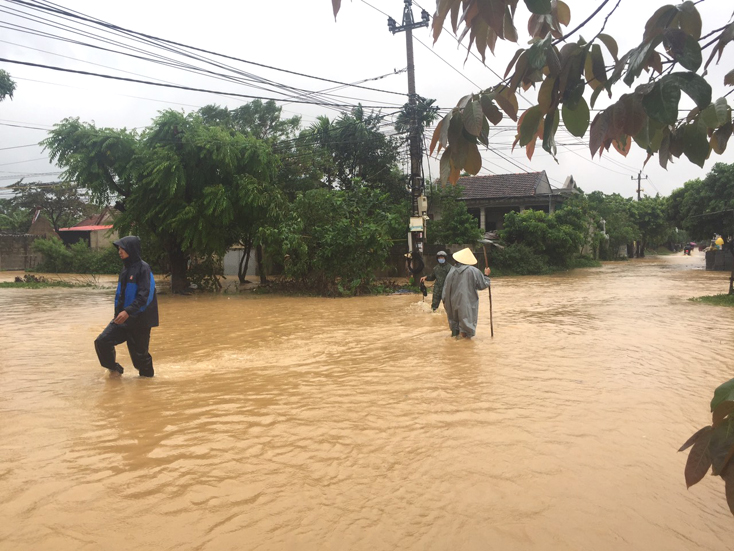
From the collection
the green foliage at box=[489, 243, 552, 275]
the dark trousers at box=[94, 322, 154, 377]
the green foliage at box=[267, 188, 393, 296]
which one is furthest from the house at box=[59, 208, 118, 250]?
the dark trousers at box=[94, 322, 154, 377]

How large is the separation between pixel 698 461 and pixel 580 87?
113 centimetres

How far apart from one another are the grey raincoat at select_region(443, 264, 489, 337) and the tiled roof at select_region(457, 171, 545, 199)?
2446 cm

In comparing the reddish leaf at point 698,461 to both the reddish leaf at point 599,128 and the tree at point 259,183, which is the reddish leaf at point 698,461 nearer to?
the reddish leaf at point 599,128

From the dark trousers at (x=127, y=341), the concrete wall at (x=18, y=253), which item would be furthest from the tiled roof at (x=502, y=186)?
the dark trousers at (x=127, y=341)

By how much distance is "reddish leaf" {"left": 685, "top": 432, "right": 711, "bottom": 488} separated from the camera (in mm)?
1417

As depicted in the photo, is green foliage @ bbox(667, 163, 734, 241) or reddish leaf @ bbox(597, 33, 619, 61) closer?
reddish leaf @ bbox(597, 33, 619, 61)

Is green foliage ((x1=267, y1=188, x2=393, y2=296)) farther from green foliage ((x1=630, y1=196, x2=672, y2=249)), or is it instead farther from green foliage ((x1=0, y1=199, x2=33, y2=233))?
green foliage ((x1=630, y1=196, x2=672, y2=249))

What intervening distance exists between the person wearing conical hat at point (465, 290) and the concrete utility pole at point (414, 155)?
764 cm

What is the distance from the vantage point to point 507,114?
1.97 metres

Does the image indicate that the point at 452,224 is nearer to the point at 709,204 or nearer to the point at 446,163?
the point at 709,204

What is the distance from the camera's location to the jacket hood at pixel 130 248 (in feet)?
21.3

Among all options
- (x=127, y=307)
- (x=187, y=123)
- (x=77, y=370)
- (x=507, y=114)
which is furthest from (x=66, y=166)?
(x=507, y=114)

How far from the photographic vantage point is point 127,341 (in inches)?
262

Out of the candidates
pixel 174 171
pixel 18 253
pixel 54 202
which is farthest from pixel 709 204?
pixel 54 202
